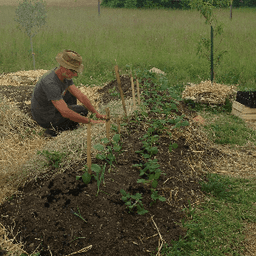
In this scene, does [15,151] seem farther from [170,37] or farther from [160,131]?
[170,37]

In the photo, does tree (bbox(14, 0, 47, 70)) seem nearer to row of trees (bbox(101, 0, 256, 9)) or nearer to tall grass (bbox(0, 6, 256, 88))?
tall grass (bbox(0, 6, 256, 88))

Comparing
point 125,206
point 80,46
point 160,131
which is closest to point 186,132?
point 160,131

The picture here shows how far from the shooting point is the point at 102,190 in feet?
11.2

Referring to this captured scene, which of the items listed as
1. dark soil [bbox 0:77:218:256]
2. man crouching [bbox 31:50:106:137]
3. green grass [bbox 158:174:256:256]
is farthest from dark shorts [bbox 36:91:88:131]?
green grass [bbox 158:174:256:256]

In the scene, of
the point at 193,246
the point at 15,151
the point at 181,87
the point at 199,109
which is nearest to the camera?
the point at 193,246

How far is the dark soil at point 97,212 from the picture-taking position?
2.99 meters

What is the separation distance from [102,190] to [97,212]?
284 mm

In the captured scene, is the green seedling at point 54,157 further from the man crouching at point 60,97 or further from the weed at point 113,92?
the weed at point 113,92

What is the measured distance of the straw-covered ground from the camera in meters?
3.02

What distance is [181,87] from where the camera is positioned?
8555mm

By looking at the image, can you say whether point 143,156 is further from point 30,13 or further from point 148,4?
point 148,4

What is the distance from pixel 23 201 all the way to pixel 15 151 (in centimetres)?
183

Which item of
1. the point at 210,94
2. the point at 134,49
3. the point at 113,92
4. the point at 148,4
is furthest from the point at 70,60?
the point at 148,4

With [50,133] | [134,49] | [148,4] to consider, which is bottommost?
[50,133]
